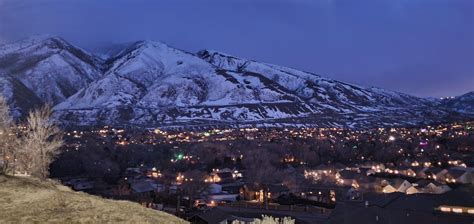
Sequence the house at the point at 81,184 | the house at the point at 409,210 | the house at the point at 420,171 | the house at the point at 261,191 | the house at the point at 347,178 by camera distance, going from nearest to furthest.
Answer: the house at the point at 409,210
the house at the point at 261,191
the house at the point at 81,184
the house at the point at 347,178
the house at the point at 420,171

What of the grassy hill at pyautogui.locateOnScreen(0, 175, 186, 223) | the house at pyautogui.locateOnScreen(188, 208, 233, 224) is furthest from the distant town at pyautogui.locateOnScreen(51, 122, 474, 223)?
the grassy hill at pyautogui.locateOnScreen(0, 175, 186, 223)

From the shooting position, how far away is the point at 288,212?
46281 mm

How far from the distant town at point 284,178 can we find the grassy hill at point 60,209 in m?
21.9

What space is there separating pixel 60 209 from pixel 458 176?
69675 mm

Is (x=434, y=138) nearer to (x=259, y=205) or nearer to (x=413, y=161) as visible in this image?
(x=413, y=161)

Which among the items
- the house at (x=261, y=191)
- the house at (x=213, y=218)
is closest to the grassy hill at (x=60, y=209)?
the house at (x=213, y=218)

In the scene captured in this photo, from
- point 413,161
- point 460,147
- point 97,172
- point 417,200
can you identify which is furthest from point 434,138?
point 417,200

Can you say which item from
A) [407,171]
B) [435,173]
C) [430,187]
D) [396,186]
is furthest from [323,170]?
[430,187]

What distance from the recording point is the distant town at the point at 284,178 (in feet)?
141

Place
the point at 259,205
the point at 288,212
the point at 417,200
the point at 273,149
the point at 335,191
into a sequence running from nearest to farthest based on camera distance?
the point at 417,200 → the point at 288,212 → the point at 259,205 → the point at 335,191 → the point at 273,149

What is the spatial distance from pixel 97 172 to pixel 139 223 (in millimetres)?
77767

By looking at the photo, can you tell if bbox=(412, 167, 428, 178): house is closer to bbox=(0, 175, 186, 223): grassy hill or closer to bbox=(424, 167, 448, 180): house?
bbox=(424, 167, 448, 180): house

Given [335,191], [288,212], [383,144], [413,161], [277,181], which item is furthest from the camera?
[383,144]

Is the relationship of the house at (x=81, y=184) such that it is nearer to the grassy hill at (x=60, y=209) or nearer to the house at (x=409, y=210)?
the house at (x=409, y=210)
